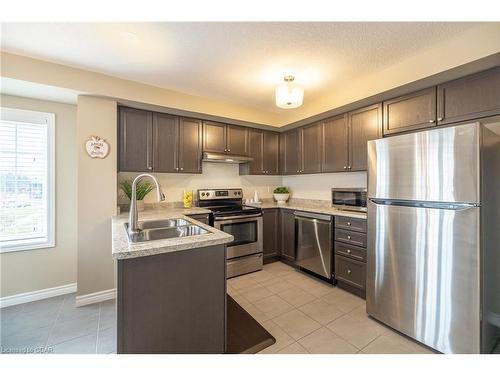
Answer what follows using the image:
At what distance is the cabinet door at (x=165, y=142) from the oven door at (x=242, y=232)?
1012 mm

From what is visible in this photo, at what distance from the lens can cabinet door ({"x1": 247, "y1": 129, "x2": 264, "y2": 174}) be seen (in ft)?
12.0

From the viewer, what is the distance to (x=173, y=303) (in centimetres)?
128

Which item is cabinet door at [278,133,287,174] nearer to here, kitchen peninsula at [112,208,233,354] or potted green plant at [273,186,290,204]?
potted green plant at [273,186,290,204]

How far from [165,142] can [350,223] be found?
2567 mm

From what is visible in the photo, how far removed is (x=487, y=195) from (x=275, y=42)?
6.49ft

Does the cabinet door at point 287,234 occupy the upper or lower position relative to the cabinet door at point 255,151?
lower

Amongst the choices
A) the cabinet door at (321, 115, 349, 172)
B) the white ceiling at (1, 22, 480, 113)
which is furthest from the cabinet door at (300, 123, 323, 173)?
the white ceiling at (1, 22, 480, 113)

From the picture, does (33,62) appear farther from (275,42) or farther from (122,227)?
(275,42)

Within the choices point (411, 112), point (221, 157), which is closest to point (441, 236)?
point (411, 112)

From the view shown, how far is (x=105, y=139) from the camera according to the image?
2518mm

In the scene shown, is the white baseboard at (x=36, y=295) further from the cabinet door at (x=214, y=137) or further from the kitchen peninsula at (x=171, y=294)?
the cabinet door at (x=214, y=137)

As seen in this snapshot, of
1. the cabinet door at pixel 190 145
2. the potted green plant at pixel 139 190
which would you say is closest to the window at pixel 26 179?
the potted green plant at pixel 139 190

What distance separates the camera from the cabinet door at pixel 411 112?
2.07m

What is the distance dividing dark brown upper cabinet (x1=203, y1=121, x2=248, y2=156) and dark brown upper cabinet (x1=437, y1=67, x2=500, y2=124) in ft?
8.00
